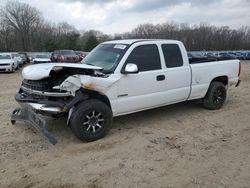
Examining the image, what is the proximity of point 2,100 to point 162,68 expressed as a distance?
18.4 feet

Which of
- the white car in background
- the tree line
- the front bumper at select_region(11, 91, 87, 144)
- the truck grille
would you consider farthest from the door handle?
the tree line

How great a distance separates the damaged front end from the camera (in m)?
4.68

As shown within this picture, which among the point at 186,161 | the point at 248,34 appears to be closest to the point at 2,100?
the point at 186,161

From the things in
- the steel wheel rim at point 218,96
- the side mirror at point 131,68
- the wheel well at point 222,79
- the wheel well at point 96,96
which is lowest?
the steel wheel rim at point 218,96

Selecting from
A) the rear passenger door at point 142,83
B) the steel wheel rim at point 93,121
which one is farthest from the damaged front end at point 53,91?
the rear passenger door at point 142,83

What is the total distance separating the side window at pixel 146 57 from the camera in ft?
18.1

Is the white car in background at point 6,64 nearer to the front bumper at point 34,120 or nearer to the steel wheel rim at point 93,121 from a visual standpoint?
the front bumper at point 34,120

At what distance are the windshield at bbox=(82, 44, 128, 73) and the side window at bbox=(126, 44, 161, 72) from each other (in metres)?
0.23

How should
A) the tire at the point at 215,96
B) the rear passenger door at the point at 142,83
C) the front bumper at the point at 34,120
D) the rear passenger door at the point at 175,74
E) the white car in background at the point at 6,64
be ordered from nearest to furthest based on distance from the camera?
the front bumper at the point at 34,120
the rear passenger door at the point at 142,83
the rear passenger door at the point at 175,74
the tire at the point at 215,96
the white car in background at the point at 6,64

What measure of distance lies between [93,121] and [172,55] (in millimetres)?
2468

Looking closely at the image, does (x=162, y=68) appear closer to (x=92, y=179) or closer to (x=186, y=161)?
(x=186, y=161)

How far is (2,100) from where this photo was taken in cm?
873

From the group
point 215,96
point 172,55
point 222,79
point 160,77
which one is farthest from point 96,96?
point 222,79

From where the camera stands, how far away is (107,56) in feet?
18.7
